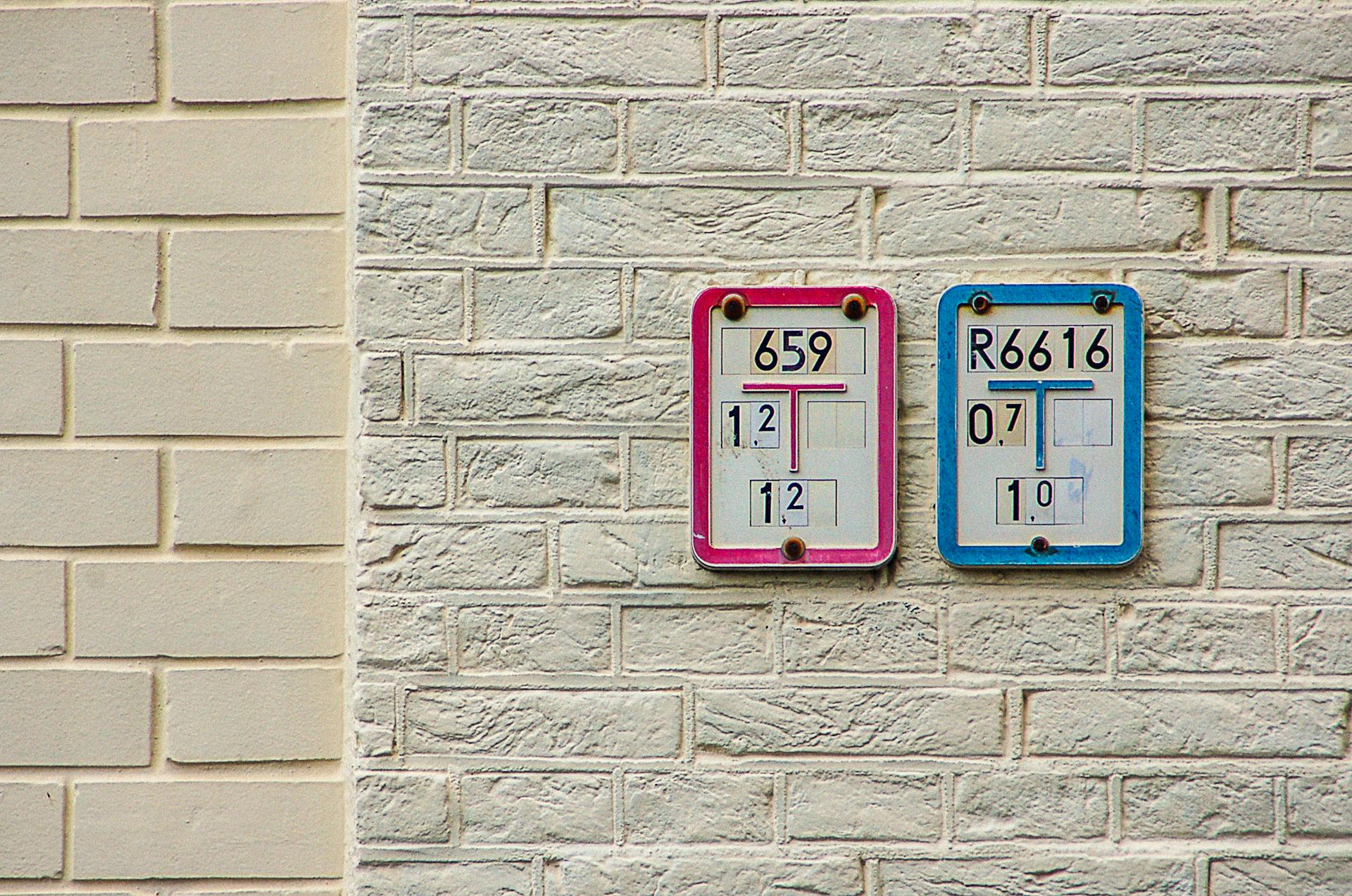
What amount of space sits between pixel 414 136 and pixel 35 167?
61 centimetres

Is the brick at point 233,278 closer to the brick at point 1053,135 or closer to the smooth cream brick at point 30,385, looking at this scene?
the smooth cream brick at point 30,385

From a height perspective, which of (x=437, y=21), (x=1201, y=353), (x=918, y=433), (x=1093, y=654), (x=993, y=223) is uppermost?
(x=437, y=21)

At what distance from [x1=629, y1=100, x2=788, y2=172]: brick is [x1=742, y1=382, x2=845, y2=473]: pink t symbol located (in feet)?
0.99

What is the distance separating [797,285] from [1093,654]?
653 mm

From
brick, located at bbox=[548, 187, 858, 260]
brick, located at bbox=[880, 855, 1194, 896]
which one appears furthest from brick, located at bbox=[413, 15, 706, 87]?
brick, located at bbox=[880, 855, 1194, 896]

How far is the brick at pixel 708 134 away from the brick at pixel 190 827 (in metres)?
1.06

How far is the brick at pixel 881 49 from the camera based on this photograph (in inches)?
52.4

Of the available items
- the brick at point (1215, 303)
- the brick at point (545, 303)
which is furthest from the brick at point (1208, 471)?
the brick at point (545, 303)

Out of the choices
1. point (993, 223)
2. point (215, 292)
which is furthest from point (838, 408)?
point (215, 292)

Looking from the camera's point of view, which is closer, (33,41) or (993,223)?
(993,223)

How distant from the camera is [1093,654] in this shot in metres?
1.33

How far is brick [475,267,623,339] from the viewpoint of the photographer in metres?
1.34

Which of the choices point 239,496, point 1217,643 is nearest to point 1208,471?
point 1217,643

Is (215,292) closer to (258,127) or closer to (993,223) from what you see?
(258,127)
